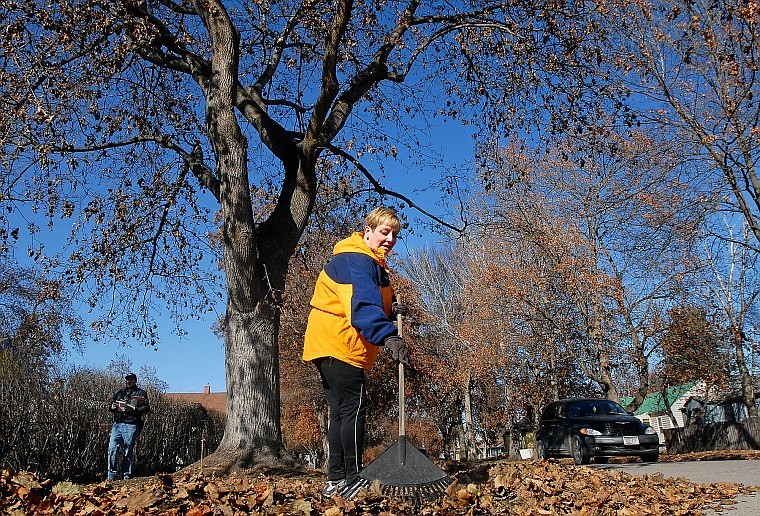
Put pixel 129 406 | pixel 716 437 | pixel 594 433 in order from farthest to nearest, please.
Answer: pixel 716 437, pixel 594 433, pixel 129 406

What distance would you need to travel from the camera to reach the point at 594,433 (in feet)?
49.1

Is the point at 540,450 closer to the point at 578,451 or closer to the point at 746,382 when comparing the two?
the point at 578,451

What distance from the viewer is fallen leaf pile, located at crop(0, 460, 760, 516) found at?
3.81 metres

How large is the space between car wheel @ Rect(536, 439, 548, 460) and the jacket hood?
13361 mm

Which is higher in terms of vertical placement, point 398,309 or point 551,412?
point 398,309

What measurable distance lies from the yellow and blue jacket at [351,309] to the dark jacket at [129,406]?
303 inches

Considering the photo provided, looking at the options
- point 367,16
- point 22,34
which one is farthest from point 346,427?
point 367,16

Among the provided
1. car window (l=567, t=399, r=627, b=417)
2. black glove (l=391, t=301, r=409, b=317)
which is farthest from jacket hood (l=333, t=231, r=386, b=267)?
car window (l=567, t=399, r=627, b=417)

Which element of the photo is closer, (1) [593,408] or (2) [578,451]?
(2) [578,451]

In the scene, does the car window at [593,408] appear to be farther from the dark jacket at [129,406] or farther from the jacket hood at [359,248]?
the jacket hood at [359,248]

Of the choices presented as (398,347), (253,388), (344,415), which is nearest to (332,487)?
(344,415)

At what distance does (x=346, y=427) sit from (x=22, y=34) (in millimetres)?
7218

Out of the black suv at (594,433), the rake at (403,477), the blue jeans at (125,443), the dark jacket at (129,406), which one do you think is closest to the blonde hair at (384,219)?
the rake at (403,477)

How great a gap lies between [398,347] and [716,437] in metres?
31.8
